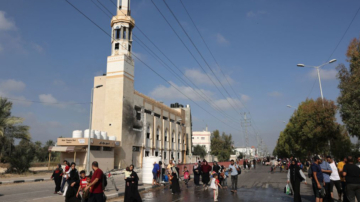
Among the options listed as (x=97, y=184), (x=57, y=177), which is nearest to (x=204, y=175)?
(x=57, y=177)

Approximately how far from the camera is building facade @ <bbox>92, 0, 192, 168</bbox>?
40.4 meters

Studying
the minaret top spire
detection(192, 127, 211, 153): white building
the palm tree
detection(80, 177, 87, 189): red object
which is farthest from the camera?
detection(192, 127, 211, 153): white building

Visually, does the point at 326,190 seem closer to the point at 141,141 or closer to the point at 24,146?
the point at 24,146

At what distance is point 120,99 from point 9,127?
16.4m

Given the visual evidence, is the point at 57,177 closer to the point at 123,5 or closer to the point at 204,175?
the point at 204,175

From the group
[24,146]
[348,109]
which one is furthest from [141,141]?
[348,109]

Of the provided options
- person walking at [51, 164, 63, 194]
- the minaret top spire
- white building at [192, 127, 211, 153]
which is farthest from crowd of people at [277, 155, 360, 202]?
white building at [192, 127, 211, 153]

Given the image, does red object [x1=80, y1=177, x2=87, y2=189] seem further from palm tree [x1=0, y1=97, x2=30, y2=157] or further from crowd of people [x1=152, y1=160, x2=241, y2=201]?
palm tree [x1=0, y1=97, x2=30, y2=157]

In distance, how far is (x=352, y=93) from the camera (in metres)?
20.1

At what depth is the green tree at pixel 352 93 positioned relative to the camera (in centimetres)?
1998

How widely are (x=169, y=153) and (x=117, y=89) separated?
21505mm

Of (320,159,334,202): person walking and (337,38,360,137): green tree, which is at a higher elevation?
(337,38,360,137): green tree

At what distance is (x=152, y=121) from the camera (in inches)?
1935

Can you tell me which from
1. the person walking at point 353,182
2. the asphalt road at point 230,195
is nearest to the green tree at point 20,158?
the asphalt road at point 230,195
